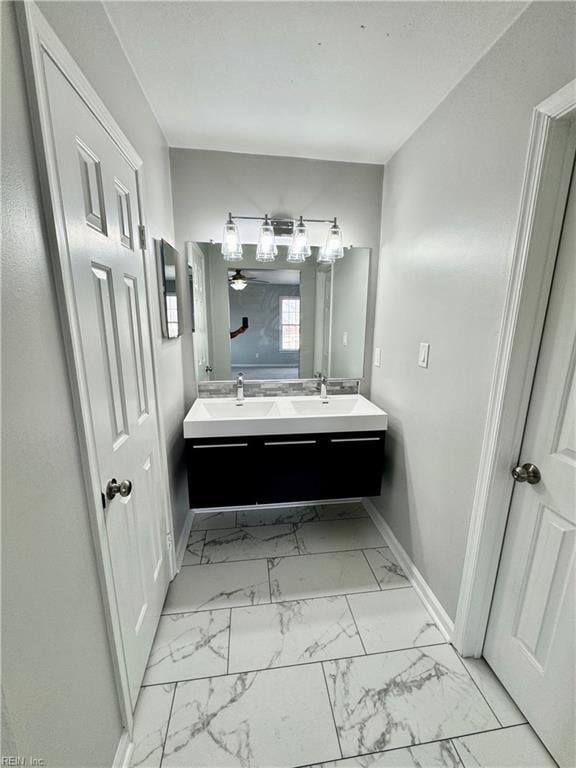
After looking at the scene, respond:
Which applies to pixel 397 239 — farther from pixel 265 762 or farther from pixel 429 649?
pixel 265 762

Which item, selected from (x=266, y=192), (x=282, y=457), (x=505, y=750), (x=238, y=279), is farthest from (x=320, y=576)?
(x=266, y=192)

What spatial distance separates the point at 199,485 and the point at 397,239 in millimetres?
1865

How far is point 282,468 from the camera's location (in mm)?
1837

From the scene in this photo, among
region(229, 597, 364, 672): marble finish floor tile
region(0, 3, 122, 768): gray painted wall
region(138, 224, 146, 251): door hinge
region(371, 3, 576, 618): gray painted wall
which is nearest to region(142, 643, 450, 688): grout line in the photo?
region(229, 597, 364, 672): marble finish floor tile

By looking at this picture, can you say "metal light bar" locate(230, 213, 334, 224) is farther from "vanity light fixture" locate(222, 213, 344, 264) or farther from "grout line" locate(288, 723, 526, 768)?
"grout line" locate(288, 723, 526, 768)

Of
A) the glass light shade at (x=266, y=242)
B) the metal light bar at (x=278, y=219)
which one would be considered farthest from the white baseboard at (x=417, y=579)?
the metal light bar at (x=278, y=219)

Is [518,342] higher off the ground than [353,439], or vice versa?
[518,342]

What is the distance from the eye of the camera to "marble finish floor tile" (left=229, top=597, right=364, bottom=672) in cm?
136

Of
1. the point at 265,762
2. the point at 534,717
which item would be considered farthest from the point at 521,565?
the point at 265,762

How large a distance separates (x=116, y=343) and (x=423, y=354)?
4.59ft

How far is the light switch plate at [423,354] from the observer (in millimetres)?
1578

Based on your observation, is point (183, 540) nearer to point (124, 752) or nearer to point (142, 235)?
point (124, 752)

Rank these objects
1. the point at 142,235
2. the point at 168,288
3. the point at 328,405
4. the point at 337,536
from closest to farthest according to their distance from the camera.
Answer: the point at 142,235
the point at 168,288
the point at 337,536
the point at 328,405

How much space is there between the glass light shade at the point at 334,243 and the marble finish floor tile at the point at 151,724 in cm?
235
